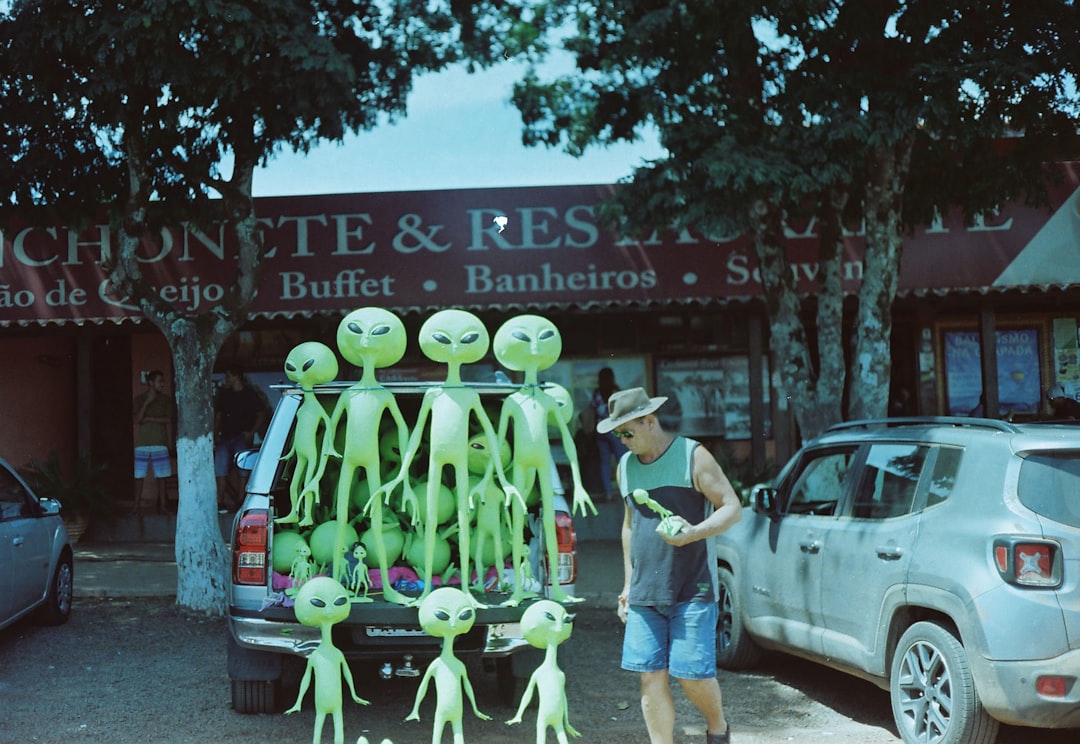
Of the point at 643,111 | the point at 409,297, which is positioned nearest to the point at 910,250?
the point at 643,111

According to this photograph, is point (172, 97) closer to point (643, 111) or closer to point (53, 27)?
point (53, 27)

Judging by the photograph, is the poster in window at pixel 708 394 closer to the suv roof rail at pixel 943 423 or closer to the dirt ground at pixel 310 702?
the dirt ground at pixel 310 702

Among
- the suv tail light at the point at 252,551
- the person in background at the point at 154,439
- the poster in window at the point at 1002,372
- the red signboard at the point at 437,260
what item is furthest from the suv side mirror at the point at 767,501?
the person in background at the point at 154,439

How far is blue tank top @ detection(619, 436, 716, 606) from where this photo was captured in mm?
4816

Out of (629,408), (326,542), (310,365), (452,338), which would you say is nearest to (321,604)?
(326,542)

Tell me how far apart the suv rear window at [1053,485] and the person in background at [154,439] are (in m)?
11.1

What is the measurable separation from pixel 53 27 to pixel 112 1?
0.51 m

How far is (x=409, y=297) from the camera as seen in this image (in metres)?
12.7

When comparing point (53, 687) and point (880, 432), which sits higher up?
point (880, 432)

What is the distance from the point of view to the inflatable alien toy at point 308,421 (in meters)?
5.40

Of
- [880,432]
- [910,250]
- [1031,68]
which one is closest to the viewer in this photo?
[880,432]

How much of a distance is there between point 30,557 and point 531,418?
4776mm

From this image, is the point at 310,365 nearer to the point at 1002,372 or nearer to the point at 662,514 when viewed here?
the point at 662,514

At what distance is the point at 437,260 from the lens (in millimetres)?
12828
